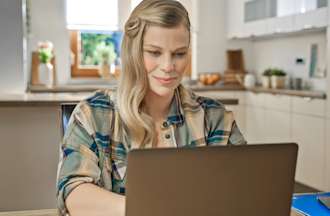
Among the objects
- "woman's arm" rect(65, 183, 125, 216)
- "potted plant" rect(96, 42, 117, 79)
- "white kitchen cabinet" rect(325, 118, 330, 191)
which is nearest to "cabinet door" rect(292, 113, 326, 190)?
"white kitchen cabinet" rect(325, 118, 330, 191)

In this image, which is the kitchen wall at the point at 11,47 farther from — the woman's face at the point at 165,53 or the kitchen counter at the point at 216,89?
the woman's face at the point at 165,53

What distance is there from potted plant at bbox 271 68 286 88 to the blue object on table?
11.9 ft

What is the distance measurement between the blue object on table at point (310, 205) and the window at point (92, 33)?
421 centimetres

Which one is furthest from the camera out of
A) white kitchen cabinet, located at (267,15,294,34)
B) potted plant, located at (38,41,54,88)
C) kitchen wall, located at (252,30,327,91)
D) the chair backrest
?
potted plant, located at (38,41,54,88)

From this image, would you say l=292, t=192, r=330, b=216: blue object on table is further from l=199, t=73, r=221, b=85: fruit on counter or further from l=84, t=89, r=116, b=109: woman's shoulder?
l=199, t=73, r=221, b=85: fruit on counter

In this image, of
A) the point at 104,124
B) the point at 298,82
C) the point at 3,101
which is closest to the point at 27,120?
the point at 3,101

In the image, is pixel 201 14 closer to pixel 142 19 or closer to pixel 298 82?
pixel 298 82

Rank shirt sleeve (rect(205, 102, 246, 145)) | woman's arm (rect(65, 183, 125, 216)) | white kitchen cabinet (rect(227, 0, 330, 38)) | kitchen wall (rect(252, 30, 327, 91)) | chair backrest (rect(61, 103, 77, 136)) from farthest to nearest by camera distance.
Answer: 1. kitchen wall (rect(252, 30, 327, 91))
2. white kitchen cabinet (rect(227, 0, 330, 38))
3. chair backrest (rect(61, 103, 77, 136))
4. shirt sleeve (rect(205, 102, 246, 145))
5. woman's arm (rect(65, 183, 125, 216))

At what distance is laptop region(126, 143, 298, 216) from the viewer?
70cm

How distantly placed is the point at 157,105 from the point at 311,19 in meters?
2.98

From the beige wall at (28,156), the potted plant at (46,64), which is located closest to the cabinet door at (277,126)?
the potted plant at (46,64)

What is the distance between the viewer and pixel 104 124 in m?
1.29

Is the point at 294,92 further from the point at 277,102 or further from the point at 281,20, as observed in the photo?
the point at 281,20

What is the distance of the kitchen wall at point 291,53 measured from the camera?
4434 mm
